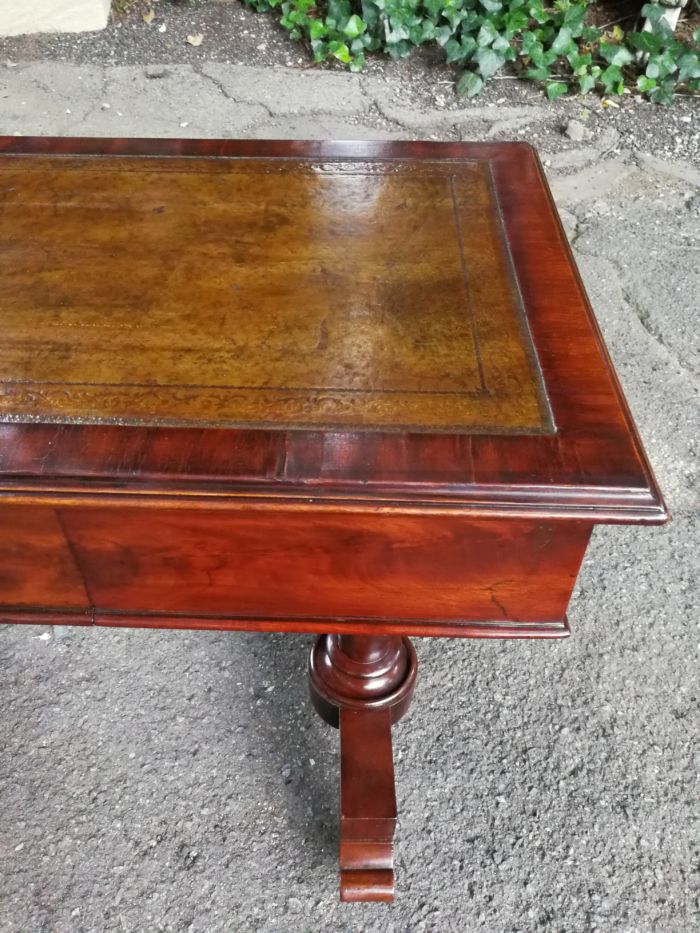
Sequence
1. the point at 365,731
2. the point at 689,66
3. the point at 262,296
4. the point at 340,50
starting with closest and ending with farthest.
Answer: the point at 262,296
the point at 365,731
the point at 689,66
the point at 340,50

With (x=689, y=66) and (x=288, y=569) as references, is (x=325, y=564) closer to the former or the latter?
(x=288, y=569)

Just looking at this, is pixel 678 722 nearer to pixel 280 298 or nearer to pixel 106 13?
pixel 280 298

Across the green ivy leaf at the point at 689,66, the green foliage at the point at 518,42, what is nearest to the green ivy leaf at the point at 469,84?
the green foliage at the point at 518,42

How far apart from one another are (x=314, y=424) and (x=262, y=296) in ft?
0.80

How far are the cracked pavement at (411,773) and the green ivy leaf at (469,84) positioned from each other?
135cm

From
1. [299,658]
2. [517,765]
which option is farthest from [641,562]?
[299,658]

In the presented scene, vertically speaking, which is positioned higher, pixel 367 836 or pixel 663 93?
pixel 663 93

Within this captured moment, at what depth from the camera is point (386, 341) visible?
94 centimetres

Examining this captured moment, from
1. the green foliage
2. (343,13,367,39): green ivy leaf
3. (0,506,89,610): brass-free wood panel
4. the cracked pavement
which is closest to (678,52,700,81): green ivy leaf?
the green foliage

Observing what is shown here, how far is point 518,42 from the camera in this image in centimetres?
279

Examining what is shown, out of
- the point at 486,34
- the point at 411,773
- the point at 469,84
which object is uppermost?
the point at 486,34

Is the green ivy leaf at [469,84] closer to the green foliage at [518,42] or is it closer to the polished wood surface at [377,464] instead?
the green foliage at [518,42]

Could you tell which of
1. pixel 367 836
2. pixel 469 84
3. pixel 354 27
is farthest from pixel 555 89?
pixel 367 836

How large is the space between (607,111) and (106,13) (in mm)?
1700
